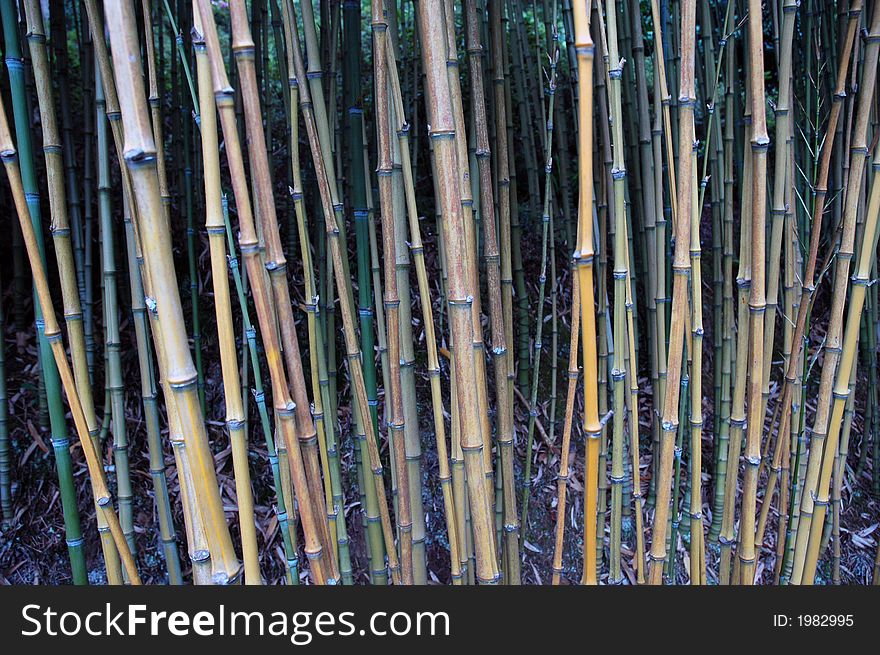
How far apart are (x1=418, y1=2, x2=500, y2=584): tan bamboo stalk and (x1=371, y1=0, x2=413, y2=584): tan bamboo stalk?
117mm

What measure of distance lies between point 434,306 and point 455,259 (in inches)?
44.6

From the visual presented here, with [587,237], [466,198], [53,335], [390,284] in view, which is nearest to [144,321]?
[53,335]

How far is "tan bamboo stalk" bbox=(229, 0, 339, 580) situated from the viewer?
21.8 inches

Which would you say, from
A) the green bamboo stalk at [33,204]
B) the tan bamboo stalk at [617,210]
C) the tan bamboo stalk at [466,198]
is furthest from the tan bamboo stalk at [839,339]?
the green bamboo stalk at [33,204]

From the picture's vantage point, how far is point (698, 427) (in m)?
0.86

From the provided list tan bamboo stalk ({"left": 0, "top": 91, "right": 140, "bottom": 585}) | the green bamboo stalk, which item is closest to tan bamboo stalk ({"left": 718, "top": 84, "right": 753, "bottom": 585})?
tan bamboo stalk ({"left": 0, "top": 91, "right": 140, "bottom": 585})

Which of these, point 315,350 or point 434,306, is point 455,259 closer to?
point 315,350

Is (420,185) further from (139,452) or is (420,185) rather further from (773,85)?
(773,85)

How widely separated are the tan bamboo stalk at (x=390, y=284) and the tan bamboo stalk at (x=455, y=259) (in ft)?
0.38

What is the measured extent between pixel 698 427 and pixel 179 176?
Answer: 1.31m

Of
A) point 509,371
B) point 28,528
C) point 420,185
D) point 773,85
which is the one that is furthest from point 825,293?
point 28,528

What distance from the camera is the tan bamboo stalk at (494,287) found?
32.8 inches

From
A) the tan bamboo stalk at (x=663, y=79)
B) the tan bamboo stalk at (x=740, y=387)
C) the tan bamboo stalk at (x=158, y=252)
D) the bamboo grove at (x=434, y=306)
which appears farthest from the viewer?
the tan bamboo stalk at (x=740, y=387)

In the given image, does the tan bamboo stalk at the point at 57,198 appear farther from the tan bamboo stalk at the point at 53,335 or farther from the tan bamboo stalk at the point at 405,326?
the tan bamboo stalk at the point at 405,326
